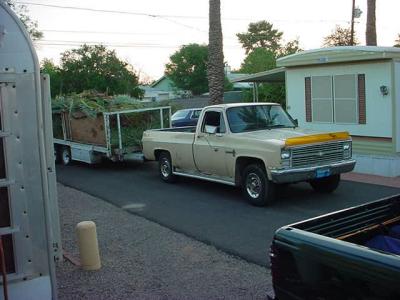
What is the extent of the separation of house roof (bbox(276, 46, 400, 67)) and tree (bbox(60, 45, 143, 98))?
26696mm

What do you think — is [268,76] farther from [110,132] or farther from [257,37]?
→ [257,37]

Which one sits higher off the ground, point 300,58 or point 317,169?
point 300,58

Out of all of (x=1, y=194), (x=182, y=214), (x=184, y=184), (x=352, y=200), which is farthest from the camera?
(x=184, y=184)

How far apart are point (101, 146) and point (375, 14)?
12.1 metres

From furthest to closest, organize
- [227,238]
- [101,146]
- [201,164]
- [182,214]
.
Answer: [101,146] < [201,164] < [182,214] < [227,238]

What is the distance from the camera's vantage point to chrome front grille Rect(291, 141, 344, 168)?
9.08 metres

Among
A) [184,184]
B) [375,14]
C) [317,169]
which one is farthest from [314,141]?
[375,14]

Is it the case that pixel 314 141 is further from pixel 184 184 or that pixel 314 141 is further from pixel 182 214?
pixel 184 184

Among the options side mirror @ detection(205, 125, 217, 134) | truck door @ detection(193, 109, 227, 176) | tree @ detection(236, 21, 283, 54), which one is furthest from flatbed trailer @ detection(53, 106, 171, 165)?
tree @ detection(236, 21, 283, 54)

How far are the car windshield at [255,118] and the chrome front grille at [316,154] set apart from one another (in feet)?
4.13

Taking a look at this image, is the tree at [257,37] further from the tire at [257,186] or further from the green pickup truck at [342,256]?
the green pickup truck at [342,256]

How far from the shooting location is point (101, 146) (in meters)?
14.6

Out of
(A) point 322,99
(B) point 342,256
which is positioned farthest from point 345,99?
(B) point 342,256

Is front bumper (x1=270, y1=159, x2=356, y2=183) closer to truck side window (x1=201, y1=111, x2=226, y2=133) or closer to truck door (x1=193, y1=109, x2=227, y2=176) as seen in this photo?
truck door (x1=193, y1=109, x2=227, y2=176)
